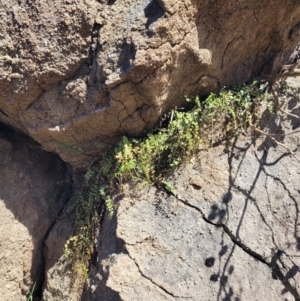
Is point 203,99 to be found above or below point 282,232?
above

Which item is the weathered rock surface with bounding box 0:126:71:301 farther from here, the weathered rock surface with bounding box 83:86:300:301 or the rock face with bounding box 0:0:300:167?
the weathered rock surface with bounding box 83:86:300:301

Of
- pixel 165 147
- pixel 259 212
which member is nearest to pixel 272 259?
pixel 259 212

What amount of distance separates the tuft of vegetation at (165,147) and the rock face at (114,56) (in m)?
0.12

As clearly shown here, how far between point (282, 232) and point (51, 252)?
1.82 metres

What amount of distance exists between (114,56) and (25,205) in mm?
1531

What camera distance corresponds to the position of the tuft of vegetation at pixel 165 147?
3113 millimetres

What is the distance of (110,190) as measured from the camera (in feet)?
10.5

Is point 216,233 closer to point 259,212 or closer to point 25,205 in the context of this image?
point 259,212

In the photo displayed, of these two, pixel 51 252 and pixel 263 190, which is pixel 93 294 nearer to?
pixel 51 252

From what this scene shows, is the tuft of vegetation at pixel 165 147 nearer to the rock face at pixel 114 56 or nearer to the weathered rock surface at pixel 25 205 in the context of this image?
the rock face at pixel 114 56

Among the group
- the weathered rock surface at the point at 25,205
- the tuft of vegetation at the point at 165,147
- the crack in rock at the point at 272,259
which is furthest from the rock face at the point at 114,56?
the crack in rock at the point at 272,259

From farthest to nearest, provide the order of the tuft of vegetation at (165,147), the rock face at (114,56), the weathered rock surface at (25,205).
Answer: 1. the weathered rock surface at (25,205)
2. the tuft of vegetation at (165,147)
3. the rock face at (114,56)

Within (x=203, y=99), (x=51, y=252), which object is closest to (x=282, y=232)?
(x=203, y=99)

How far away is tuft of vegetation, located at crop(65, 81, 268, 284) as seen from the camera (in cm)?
311
